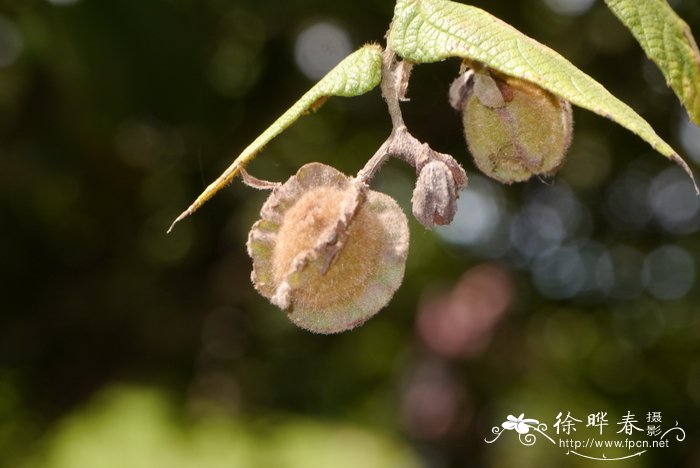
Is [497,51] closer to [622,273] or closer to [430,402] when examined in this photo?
[430,402]

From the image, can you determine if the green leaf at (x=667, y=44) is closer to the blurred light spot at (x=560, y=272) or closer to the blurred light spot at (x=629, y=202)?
the blurred light spot at (x=629, y=202)

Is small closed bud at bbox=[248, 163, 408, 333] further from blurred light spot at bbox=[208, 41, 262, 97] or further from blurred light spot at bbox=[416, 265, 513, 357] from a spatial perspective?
blurred light spot at bbox=[416, 265, 513, 357]

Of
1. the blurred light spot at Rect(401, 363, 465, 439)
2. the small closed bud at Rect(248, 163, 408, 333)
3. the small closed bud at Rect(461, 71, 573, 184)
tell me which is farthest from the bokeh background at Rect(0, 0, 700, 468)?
the small closed bud at Rect(248, 163, 408, 333)

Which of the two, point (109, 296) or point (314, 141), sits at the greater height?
point (314, 141)

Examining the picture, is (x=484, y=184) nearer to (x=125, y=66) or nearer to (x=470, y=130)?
(x=125, y=66)

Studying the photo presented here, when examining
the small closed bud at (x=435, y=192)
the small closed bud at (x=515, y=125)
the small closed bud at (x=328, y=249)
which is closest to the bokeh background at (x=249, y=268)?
the small closed bud at (x=515, y=125)

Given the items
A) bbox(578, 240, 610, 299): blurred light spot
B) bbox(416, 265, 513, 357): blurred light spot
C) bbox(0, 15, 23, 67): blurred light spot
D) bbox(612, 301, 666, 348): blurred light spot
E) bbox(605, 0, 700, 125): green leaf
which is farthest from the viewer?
bbox(578, 240, 610, 299): blurred light spot

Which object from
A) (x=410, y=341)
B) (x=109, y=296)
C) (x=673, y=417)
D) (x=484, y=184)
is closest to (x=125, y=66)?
(x=109, y=296)
